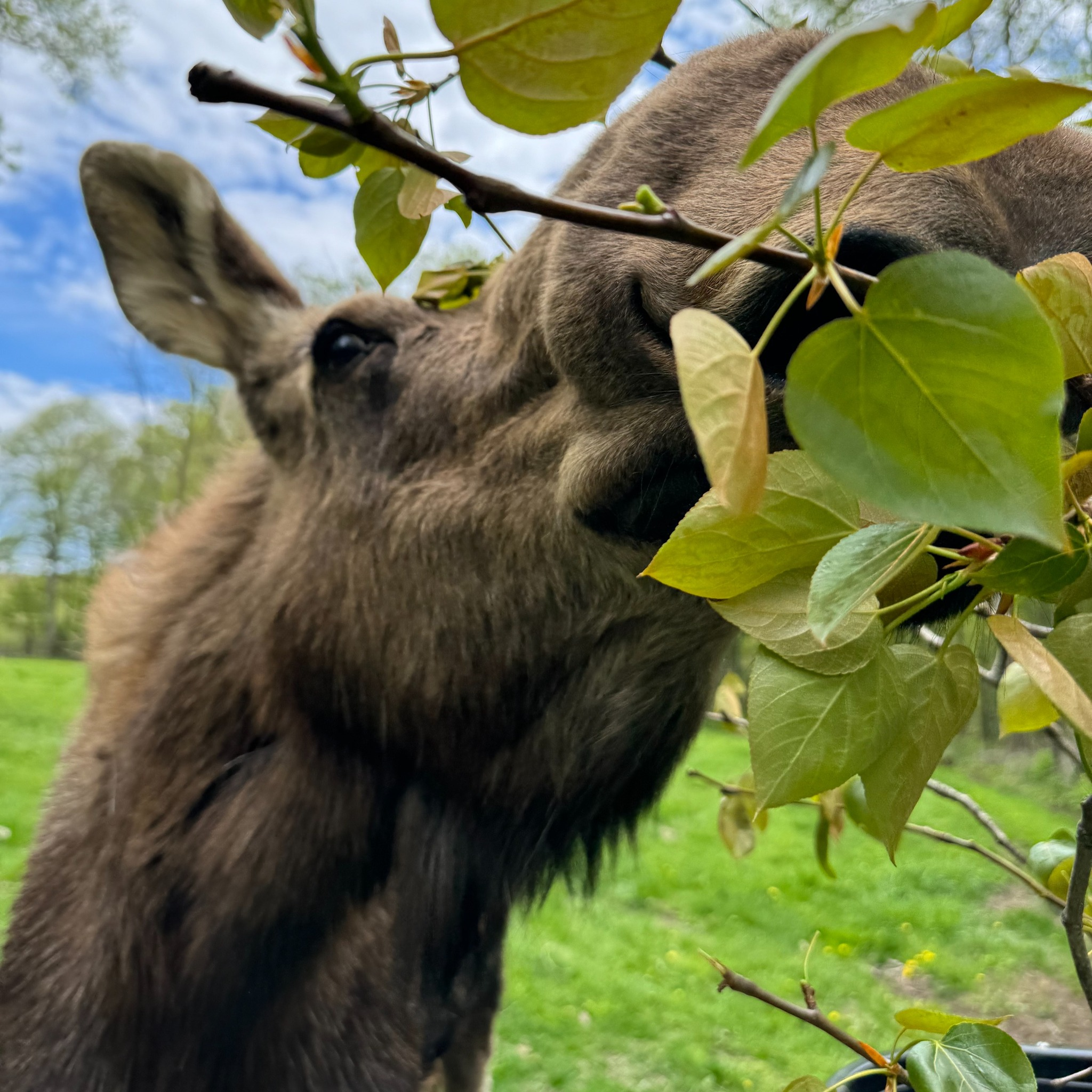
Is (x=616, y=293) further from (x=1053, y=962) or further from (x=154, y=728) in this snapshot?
(x=1053, y=962)

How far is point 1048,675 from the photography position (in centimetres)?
32

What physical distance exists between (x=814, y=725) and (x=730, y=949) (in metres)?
4.03

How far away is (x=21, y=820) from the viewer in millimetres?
2148

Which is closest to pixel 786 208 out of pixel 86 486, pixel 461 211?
pixel 461 211

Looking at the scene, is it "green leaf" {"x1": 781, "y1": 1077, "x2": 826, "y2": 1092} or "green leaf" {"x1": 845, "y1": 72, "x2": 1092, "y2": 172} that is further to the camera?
"green leaf" {"x1": 781, "y1": 1077, "x2": 826, "y2": 1092}

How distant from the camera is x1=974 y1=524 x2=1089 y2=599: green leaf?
0.34m

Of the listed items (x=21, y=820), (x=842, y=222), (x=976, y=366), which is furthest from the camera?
(x=21, y=820)

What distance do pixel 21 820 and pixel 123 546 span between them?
1.02 meters

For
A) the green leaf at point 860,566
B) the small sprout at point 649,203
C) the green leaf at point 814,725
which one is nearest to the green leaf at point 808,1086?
the green leaf at point 814,725

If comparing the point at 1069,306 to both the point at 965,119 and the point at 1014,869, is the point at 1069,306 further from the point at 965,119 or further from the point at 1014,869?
→ the point at 1014,869

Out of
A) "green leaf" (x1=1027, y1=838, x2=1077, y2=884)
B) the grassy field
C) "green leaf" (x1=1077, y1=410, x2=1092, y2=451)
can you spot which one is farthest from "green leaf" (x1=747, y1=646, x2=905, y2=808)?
the grassy field

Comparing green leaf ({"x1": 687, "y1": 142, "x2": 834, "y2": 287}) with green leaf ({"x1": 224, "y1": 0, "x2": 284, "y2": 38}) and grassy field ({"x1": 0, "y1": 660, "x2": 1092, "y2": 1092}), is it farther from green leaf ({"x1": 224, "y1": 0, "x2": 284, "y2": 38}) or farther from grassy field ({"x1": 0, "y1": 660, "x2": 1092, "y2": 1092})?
grassy field ({"x1": 0, "y1": 660, "x2": 1092, "y2": 1092})

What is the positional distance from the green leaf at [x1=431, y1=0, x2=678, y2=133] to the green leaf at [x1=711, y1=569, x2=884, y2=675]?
0.22 m

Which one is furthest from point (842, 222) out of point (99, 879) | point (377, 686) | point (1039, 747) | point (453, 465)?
point (1039, 747)
